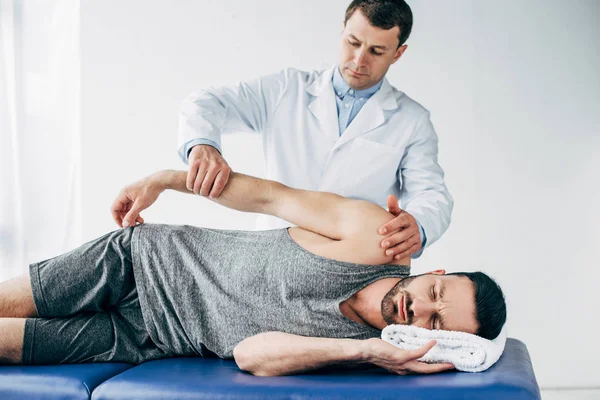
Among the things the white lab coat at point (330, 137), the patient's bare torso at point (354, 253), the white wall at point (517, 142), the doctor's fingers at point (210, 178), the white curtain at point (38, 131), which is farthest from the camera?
the white curtain at point (38, 131)

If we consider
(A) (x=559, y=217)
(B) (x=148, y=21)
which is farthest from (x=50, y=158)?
(A) (x=559, y=217)

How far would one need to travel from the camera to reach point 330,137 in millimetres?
2471

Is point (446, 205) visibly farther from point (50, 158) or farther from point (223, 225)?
point (50, 158)

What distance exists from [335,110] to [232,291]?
96 cm

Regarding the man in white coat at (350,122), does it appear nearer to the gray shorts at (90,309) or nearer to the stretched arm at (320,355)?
the gray shorts at (90,309)

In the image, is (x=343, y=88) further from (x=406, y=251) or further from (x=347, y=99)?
Answer: (x=406, y=251)

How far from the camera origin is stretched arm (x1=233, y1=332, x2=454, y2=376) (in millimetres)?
1534

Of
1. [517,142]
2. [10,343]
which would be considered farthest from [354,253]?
[517,142]

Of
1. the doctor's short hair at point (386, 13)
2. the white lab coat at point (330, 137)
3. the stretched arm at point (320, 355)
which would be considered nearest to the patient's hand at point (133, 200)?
the white lab coat at point (330, 137)

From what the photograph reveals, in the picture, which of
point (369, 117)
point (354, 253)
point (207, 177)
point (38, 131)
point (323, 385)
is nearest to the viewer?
point (323, 385)

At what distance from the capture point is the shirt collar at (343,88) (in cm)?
251

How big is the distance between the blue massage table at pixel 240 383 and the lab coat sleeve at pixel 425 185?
1.86 feet

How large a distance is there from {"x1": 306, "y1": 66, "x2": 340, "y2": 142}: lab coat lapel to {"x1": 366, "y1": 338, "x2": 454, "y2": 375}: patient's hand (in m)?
1.10

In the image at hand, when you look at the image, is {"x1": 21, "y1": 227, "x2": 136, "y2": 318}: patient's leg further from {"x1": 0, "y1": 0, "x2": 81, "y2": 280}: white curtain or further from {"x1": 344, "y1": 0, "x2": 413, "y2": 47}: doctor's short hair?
{"x1": 0, "y1": 0, "x2": 81, "y2": 280}: white curtain
